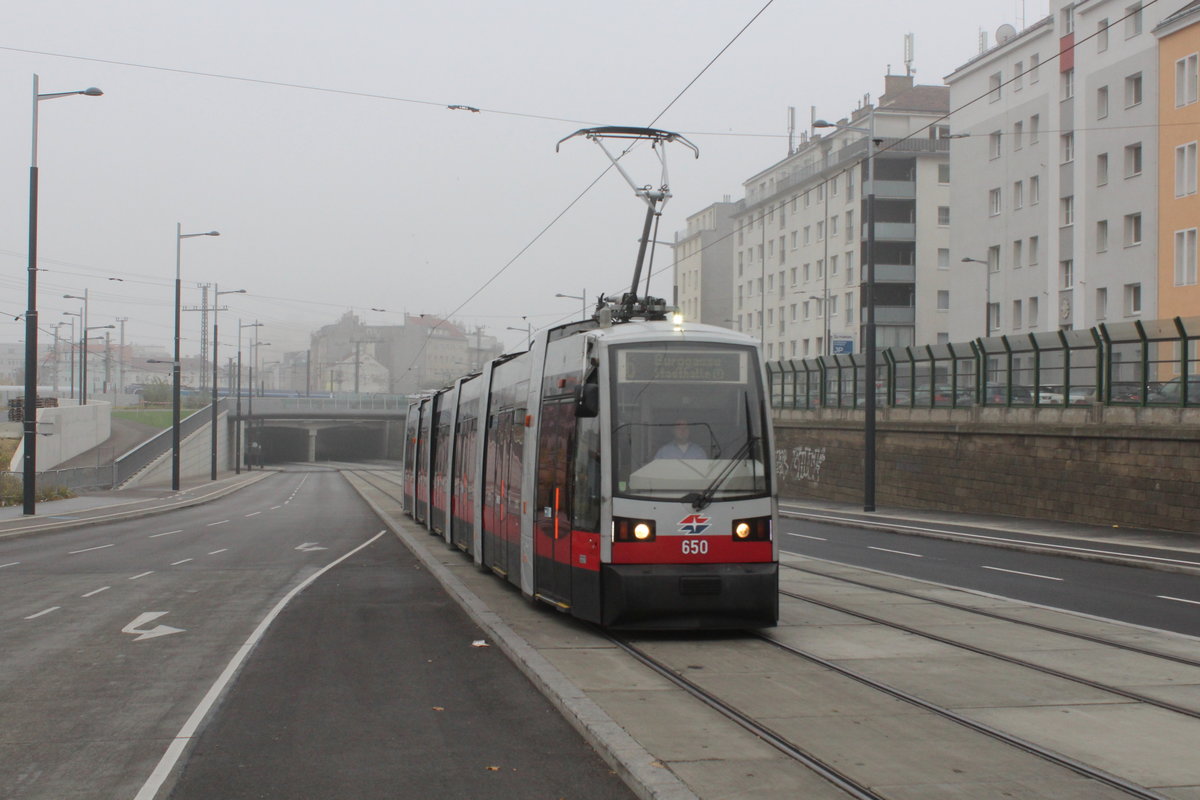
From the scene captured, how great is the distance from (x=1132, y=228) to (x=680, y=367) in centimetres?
4035

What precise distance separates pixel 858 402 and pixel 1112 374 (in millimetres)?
14625

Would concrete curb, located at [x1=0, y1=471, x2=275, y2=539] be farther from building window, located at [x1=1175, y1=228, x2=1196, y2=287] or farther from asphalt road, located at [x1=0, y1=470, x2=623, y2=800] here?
building window, located at [x1=1175, y1=228, x2=1196, y2=287]

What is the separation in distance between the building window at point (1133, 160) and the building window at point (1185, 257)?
433cm

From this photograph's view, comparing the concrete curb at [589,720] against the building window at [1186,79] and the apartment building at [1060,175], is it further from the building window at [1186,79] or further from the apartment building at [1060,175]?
the building window at [1186,79]

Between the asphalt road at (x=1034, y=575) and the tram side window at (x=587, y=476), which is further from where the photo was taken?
the asphalt road at (x=1034, y=575)

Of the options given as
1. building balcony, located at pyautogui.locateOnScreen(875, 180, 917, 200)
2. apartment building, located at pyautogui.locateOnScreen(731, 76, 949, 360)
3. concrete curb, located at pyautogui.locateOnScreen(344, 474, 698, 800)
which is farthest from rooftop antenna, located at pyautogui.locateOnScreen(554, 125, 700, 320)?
building balcony, located at pyautogui.locateOnScreen(875, 180, 917, 200)

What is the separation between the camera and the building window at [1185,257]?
1647 inches

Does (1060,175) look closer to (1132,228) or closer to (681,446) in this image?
(1132,228)

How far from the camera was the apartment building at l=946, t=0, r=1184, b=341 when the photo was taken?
45562 millimetres

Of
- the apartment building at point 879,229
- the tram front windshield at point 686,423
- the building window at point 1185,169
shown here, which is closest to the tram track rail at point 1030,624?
the tram front windshield at point 686,423

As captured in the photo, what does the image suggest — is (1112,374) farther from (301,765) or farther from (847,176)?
(847,176)

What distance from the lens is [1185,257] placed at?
42.3m

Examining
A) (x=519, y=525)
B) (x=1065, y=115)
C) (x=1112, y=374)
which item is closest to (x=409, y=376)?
(x=1065, y=115)

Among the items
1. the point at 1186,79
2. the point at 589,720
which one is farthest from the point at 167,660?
the point at 1186,79
